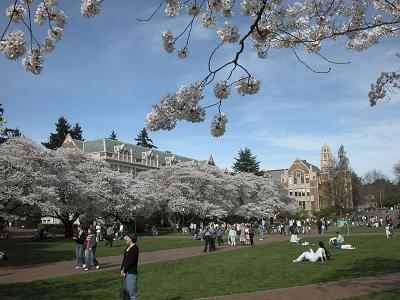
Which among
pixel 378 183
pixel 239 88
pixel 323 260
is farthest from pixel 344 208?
pixel 239 88

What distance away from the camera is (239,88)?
693 centimetres

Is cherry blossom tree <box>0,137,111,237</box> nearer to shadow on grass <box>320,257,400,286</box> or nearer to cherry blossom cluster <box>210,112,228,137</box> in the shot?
shadow on grass <box>320,257,400,286</box>

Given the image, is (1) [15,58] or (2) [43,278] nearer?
(1) [15,58]

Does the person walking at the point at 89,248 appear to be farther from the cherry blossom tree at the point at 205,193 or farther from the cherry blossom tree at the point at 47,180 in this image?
Answer: the cherry blossom tree at the point at 205,193

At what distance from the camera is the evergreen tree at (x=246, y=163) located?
93562 mm

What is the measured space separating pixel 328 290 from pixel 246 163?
82419 millimetres

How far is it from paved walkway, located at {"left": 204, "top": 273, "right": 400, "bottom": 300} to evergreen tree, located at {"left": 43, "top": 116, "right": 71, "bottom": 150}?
274 ft

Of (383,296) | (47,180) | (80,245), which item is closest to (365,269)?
(383,296)

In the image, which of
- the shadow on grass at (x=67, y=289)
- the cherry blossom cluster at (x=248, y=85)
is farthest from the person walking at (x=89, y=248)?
the cherry blossom cluster at (x=248, y=85)

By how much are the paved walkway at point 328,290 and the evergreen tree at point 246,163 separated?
80.5 metres

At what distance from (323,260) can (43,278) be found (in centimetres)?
1155

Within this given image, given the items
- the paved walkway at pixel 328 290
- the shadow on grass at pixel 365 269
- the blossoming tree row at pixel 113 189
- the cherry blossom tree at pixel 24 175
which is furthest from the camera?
the blossoming tree row at pixel 113 189

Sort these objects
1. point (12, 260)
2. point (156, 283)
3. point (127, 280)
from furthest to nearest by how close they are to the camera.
A: point (12, 260), point (156, 283), point (127, 280)

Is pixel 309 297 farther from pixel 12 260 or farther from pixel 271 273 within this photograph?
pixel 12 260
